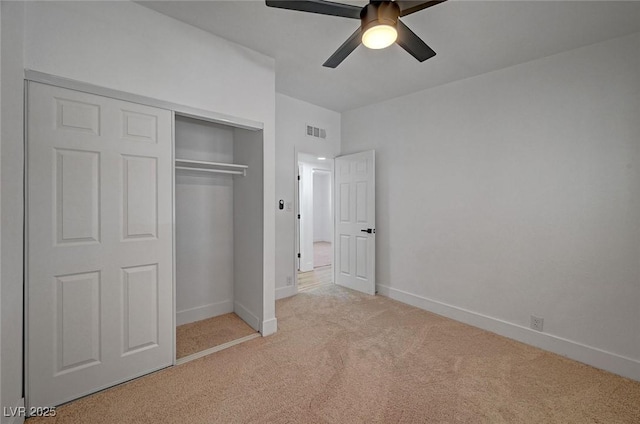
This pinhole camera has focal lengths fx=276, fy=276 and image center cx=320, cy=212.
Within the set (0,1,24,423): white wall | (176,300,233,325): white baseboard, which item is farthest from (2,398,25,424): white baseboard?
(176,300,233,325): white baseboard

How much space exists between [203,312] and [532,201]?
3.67 m

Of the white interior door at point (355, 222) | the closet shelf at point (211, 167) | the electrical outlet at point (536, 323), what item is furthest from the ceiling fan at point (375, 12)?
the electrical outlet at point (536, 323)

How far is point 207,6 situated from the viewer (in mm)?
2070

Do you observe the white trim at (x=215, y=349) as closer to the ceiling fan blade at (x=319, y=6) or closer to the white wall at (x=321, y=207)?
the ceiling fan blade at (x=319, y=6)

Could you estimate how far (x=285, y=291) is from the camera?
154 inches

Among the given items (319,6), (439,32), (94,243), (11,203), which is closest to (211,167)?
(94,243)

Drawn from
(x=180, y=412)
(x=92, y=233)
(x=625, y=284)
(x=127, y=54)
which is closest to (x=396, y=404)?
(x=180, y=412)

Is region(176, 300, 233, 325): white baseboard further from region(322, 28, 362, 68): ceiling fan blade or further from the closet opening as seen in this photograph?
region(322, 28, 362, 68): ceiling fan blade

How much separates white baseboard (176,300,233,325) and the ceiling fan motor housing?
3095mm

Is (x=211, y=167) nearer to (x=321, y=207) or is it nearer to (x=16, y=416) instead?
(x=16, y=416)

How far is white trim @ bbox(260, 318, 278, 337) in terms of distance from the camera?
9.07 ft

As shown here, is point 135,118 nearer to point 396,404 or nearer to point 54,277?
point 54,277

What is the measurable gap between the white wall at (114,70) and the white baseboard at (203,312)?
78 cm

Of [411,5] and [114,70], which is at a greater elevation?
[411,5]
